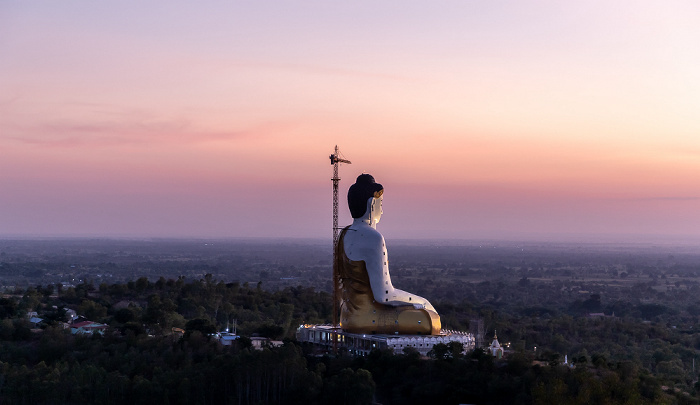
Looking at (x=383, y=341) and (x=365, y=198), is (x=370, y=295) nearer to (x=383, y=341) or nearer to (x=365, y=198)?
(x=383, y=341)

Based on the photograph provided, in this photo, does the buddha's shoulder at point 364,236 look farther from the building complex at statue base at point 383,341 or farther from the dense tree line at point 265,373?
the dense tree line at point 265,373

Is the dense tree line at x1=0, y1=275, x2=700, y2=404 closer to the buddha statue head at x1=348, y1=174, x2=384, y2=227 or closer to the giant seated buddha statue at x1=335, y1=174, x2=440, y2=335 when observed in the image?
the giant seated buddha statue at x1=335, y1=174, x2=440, y2=335

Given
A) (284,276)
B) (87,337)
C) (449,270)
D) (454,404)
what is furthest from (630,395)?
(449,270)

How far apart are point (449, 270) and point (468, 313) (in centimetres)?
12547

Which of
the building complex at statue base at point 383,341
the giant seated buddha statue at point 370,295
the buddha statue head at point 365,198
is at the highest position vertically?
the buddha statue head at point 365,198

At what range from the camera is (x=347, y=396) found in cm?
3706

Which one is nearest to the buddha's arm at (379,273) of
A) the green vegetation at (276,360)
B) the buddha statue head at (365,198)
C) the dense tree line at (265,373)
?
the buddha statue head at (365,198)

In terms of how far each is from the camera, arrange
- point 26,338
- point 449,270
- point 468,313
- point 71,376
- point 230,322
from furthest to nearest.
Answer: point 449,270 → point 468,313 → point 230,322 → point 26,338 → point 71,376

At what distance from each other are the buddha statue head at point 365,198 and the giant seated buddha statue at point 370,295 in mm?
56

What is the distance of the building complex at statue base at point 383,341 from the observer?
4475 cm

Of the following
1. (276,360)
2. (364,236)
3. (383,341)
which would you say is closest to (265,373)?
(276,360)

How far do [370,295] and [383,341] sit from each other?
8.50ft

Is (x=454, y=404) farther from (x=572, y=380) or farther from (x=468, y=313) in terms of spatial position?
(x=468, y=313)

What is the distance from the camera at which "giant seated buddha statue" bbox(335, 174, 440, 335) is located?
45.8m
